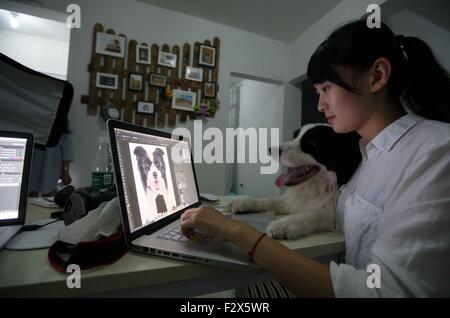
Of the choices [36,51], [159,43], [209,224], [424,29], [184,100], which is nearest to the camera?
[209,224]

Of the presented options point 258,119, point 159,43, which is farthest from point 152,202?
point 258,119

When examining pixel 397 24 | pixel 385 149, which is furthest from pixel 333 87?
pixel 397 24

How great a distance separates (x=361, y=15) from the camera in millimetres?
1969

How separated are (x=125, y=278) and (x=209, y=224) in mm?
184

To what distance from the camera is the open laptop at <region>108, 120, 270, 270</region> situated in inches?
17.8

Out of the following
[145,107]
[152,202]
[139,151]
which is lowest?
[152,202]

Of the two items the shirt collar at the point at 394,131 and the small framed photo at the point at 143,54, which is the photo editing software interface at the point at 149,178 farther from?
the small framed photo at the point at 143,54

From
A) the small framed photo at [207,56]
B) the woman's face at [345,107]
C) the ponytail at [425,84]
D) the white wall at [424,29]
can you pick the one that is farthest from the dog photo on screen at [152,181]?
the white wall at [424,29]

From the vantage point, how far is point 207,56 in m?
2.65

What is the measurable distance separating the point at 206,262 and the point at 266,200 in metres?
0.56

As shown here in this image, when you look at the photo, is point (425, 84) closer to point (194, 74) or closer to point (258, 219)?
point (258, 219)

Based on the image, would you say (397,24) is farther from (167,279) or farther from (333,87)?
(167,279)

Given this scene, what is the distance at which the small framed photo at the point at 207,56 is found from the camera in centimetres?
262

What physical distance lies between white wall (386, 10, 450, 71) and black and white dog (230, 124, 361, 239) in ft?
5.97
